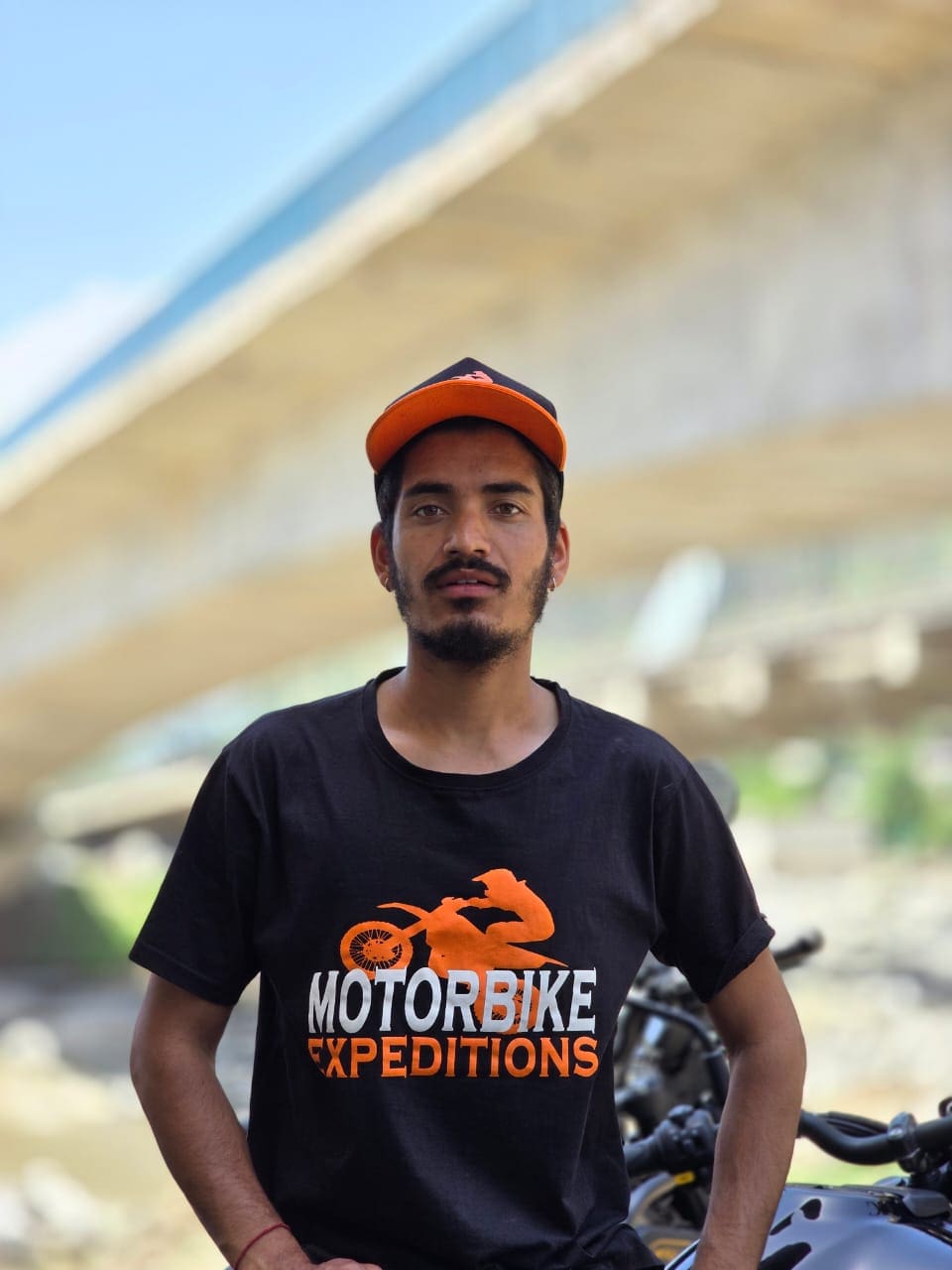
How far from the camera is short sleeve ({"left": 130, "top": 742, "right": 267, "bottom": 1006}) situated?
7.36 feet

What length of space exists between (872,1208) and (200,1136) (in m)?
0.89

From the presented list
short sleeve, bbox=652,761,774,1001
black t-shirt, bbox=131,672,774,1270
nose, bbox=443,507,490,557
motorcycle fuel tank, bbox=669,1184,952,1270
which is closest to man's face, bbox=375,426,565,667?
nose, bbox=443,507,490,557

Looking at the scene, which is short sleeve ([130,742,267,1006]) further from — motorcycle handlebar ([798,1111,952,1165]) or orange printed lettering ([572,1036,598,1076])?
motorcycle handlebar ([798,1111,952,1165])

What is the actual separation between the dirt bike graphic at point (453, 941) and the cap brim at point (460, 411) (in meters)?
0.61

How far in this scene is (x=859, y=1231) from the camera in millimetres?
2330

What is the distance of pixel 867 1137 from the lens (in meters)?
2.69

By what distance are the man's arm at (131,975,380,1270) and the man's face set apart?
0.56 meters

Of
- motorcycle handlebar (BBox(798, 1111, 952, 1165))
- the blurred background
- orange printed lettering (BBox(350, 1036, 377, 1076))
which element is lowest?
motorcycle handlebar (BBox(798, 1111, 952, 1165))

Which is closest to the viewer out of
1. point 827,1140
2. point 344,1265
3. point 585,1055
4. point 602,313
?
point 344,1265

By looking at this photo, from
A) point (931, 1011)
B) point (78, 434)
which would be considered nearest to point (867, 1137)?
point (78, 434)

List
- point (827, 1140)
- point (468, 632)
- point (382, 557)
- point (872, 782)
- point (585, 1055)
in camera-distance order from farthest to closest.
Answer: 1. point (872, 782)
2. point (827, 1140)
3. point (382, 557)
4. point (468, 632)
5. point (585, 1055)

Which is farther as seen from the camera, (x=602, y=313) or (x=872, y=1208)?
(x=602, y=313)

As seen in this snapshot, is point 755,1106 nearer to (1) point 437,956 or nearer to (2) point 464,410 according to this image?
(1) point 437,956

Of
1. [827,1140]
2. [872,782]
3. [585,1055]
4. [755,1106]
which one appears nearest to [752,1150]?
[755,1106]
